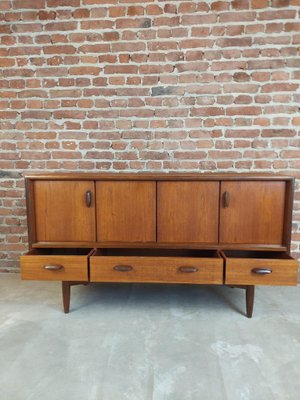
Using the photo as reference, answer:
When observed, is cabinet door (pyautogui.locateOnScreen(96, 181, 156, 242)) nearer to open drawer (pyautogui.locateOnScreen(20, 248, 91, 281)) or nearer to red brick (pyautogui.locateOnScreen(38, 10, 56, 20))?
open drawer (pyautogui.locateOnScreen(20, 248, 91, 281))

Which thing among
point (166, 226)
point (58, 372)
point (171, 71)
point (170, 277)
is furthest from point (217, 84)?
point (58, 372)

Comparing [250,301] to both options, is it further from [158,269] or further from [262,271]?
[158,269]

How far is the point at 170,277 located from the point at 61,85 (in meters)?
1.59

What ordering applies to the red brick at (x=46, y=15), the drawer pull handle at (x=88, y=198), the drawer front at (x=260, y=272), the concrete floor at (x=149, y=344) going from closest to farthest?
the concrete floor at (x=149, y=344)
the drawer front at (x=260, y=272)
the drawer pull handle at (x=88, y=198)
the red brick at (x=46, y=15)

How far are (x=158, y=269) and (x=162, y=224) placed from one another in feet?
0.84

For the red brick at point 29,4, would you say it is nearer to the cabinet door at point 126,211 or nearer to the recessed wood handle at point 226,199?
the cabinet door at point 126,211

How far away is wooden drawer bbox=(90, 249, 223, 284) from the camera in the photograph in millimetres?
1490

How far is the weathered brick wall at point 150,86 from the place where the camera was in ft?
6.19

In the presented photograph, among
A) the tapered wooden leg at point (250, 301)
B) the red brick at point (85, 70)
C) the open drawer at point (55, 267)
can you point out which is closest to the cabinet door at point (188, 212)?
the tapered wooden leg at point (250, 301)

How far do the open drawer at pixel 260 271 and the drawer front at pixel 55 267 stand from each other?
82 cm

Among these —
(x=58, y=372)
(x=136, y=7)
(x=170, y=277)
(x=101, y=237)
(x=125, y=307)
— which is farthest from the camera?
(x=136, y=7)

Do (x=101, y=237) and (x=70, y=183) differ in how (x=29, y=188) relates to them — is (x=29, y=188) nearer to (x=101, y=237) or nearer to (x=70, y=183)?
(x=70, y=183)

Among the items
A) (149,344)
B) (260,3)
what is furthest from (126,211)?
(260,3)

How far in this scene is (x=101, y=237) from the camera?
5.30 ft
